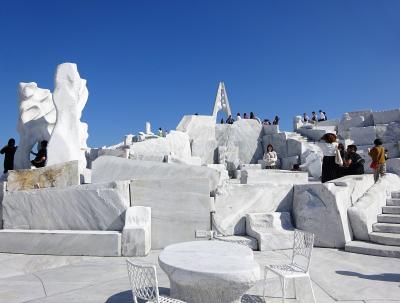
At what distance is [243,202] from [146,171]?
188 centimetres

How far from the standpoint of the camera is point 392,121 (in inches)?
805

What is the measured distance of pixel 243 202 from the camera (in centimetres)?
613

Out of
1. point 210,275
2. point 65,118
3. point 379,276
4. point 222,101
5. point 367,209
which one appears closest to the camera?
point 210,275

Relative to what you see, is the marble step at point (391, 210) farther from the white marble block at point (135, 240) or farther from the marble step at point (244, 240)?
the white marble block at point (135, 240)

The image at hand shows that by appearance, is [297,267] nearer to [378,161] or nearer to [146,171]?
[146,171]

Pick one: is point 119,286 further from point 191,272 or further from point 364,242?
point 364,242

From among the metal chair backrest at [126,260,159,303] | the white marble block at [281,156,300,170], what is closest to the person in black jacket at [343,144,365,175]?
the metal chair backrest at [126,260,159,303]

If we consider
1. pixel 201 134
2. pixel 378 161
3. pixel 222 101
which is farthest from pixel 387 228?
pixel 222 101

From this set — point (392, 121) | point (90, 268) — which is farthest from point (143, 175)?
point (392, 121)

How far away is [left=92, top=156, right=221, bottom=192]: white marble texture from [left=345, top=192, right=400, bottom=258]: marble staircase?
8.35 ft

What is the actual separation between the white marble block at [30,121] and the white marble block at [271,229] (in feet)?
20.4

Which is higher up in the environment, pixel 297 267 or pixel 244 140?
pixel 244 140

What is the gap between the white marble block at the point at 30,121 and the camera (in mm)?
9016

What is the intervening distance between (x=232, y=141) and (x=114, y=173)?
18585mm
